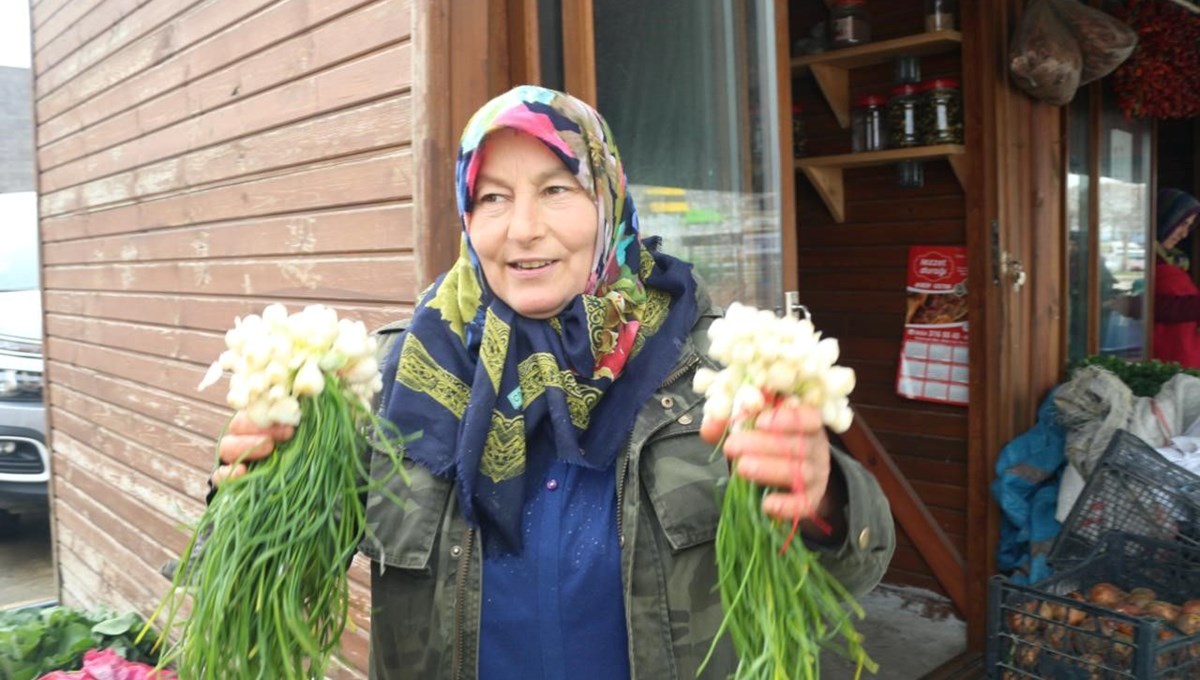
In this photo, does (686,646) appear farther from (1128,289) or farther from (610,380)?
(1128,289)

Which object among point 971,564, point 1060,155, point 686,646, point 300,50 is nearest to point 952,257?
point 1060,155

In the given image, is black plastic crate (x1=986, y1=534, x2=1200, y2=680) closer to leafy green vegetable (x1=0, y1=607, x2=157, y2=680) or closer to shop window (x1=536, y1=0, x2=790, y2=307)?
shop window (x1=536, y1=0, x2=790, y2=307)

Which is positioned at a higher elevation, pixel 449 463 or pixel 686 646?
pixel 449 463

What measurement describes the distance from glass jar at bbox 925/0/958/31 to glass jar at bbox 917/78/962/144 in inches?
7.7

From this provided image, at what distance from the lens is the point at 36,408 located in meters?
5.97

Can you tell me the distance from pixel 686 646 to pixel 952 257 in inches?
118

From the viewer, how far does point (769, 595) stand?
113 cm

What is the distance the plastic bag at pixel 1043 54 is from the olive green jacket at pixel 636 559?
2.64 m

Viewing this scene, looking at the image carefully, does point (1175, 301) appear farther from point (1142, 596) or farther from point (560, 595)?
point (560, 595)

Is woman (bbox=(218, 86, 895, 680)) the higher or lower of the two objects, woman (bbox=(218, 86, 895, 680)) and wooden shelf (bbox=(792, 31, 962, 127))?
the lower

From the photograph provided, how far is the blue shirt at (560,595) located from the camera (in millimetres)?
1434

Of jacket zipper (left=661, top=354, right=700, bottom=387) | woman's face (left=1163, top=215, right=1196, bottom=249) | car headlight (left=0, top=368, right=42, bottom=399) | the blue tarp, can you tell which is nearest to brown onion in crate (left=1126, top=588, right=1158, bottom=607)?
the blue tarp

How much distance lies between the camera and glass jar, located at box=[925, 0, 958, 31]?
3.62m

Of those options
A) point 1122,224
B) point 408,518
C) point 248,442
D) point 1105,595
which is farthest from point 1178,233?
point 248,442
